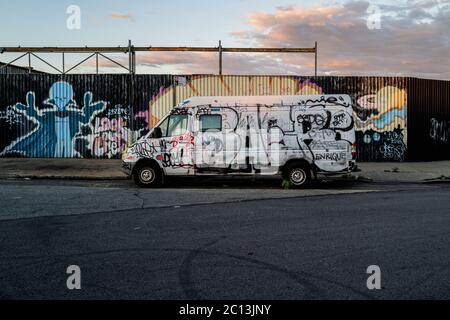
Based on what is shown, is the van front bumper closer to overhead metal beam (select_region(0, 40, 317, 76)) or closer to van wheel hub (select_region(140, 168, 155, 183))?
van wheel hub (select_region(140, 168, 155, 183))

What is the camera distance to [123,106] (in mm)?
21281

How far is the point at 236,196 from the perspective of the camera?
12.1 meters

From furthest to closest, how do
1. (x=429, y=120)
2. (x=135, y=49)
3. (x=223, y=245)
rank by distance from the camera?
(x=135, y=49)
(x=429, y=120)
(x=223, y=245)

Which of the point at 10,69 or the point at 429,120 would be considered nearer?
the point at 429,120

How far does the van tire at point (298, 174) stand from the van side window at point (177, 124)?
9.49ft

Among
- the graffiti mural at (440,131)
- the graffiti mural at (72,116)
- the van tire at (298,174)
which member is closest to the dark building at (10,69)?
the graffiti mural at (72,116)

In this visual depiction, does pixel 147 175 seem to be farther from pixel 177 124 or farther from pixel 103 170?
pixel 103 170

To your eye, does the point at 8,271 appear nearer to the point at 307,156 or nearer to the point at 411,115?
the point at 307,156

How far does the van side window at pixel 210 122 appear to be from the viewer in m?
13.9

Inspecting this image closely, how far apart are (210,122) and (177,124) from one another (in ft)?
2.85

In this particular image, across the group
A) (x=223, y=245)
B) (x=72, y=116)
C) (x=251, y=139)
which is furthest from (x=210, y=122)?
(x=72, y=116)

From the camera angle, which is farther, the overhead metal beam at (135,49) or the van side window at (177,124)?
the overhead metal beam at (135,49)

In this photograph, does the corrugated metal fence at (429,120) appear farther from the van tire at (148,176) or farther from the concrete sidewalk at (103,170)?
the van tire at (148,176)
